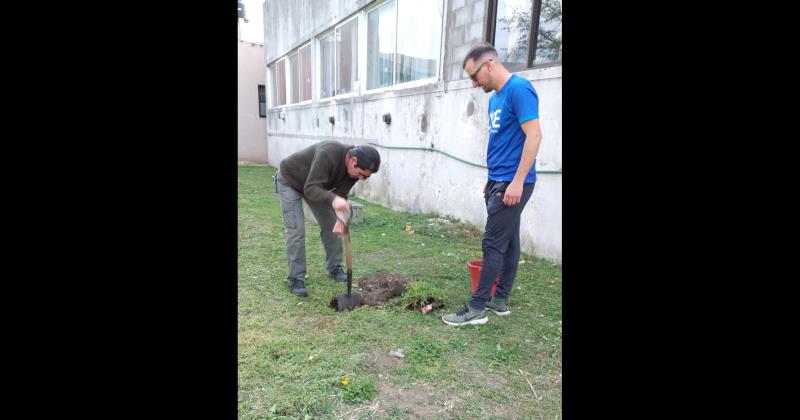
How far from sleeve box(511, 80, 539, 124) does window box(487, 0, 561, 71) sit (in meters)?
1.97

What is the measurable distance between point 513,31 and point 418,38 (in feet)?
7.81

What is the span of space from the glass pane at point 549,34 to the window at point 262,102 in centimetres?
1590

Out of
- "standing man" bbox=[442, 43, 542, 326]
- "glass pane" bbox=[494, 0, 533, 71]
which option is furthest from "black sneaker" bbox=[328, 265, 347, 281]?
"glass pane" bbox=[494, 0, 533, 71]

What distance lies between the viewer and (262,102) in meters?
18.8

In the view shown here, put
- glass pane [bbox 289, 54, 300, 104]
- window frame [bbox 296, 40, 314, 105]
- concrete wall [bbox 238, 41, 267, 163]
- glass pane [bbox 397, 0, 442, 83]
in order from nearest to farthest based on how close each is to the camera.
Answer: glass pane [bbox 397, 0, 442, 83], window frame [bbox 296, 40, 314, 105], glass pane [bbox 289, 54, 300, 104], concrete wall [bbox 238, 41, 267, 163]

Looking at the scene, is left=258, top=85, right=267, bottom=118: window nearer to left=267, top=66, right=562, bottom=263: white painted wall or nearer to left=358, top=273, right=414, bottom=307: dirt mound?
left=267, top=66, right=562, bottom=263: white painted wall

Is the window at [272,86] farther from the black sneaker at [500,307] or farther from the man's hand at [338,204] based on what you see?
the black sneaker at [500,307]

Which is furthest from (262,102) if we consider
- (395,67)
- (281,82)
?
(395,67)

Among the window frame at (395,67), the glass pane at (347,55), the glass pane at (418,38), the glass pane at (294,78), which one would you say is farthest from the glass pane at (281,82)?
the glass pane at (418,38)

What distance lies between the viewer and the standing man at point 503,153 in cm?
284

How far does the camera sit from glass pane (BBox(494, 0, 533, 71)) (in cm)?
495

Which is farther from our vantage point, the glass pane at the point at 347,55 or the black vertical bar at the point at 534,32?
the glass pane at the point at 347,55
